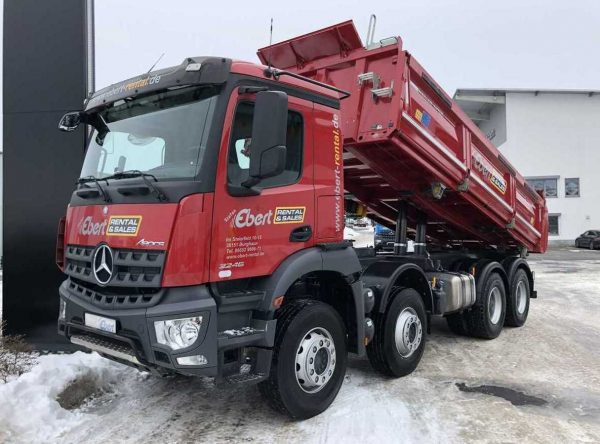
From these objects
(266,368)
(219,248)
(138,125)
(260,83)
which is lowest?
(266,368)

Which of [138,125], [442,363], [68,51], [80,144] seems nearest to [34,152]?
[80,144]

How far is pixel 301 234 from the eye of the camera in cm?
405

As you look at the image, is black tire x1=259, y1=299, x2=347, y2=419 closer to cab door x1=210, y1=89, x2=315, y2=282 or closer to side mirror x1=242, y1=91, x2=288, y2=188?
cab door x1=210, y1=89, x2=315, y2=282

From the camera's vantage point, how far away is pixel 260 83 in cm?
372

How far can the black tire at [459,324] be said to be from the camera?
6977 millimetres

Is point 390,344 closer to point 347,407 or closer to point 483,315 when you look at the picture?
point 347,407

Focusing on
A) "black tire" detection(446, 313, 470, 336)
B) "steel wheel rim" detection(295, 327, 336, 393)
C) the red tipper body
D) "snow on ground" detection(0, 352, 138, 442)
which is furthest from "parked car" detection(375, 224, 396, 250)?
"snow on ground" detection(0, 352, 138, 442)

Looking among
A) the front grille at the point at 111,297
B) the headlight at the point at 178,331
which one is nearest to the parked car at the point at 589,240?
the headlight at the point at 178,331

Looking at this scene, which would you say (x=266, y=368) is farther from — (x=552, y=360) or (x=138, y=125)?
(x=552, y=360)

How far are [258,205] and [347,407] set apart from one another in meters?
1.99

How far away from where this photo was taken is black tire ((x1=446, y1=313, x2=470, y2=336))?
22.9 ft

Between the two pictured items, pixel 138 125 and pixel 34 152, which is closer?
pixel 138 125

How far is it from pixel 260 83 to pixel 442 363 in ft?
12.8

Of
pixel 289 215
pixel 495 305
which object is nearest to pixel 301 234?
pixel 289 215
